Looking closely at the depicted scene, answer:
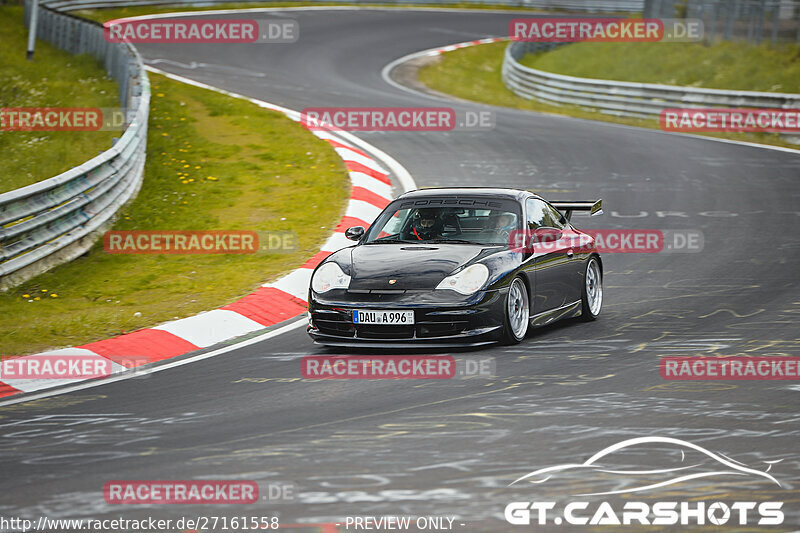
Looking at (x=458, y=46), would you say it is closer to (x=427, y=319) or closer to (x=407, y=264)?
(x=407, y=264)

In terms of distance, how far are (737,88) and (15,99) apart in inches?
635

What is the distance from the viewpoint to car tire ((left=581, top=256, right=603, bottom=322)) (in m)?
10.1

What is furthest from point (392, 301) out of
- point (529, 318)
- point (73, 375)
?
point (73, 375)

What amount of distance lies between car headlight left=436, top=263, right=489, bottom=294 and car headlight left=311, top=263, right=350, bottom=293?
0.78 m

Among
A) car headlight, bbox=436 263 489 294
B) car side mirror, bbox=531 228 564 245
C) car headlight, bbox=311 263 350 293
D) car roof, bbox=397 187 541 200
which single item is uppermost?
car roof, bbox=397 187 541 200

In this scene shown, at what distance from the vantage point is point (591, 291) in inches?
407

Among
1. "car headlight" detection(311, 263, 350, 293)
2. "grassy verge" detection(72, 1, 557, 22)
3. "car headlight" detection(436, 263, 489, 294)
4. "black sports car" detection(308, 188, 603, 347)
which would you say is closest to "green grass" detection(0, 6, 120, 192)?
"car headlight" detection(311, 263, 350, 293)

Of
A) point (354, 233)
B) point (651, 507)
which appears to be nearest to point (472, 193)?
point (354, 233)

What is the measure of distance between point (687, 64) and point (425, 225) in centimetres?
2132

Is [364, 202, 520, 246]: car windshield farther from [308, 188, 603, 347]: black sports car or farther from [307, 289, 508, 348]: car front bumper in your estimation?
[307, 289, 508, 348]: car front bumper

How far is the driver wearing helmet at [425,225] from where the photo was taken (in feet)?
31.8

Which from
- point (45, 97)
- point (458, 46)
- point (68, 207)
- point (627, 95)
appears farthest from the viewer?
point (458, 46)

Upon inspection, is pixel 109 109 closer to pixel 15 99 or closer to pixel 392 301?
pixel 15 99

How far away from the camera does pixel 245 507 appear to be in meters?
5.19
